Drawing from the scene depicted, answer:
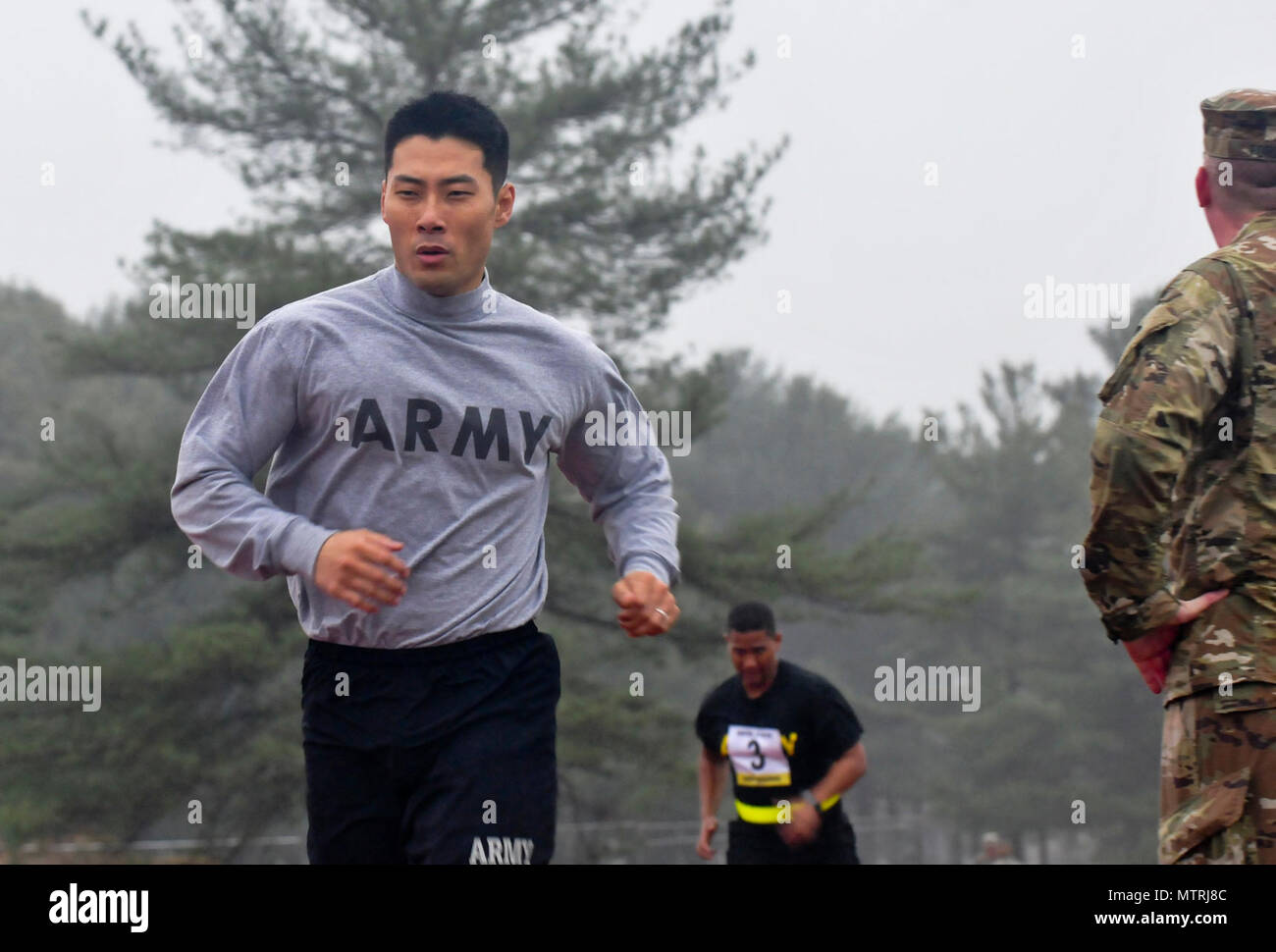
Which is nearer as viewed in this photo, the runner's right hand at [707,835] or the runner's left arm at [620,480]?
the runner's left arm at [620,480]

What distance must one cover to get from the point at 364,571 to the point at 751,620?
14.7 feet

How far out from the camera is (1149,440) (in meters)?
3.44

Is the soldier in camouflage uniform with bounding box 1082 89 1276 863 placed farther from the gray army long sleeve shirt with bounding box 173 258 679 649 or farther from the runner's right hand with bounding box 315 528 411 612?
the runner's right hand with bounding box 315 528 411 612

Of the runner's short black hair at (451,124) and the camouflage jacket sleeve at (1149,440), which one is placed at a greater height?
the runner's short black hair at (451,124)

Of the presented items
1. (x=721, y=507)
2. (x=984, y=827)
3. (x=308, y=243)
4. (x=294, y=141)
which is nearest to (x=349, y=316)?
(x=308, y=243)

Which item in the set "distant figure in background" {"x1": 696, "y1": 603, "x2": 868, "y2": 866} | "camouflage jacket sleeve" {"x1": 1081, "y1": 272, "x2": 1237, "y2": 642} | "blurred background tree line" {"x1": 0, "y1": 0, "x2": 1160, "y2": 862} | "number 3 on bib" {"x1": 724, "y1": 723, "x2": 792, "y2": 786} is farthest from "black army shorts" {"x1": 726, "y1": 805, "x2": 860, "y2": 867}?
"blurred background tree line" {"x1": 0, "y1": 0, "x2": 1160, "y2": 862}

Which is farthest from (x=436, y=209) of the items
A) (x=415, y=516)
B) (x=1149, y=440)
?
(x=1149, y=440)

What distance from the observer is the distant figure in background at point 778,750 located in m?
7.03

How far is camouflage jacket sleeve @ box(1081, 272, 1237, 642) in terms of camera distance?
3.45m

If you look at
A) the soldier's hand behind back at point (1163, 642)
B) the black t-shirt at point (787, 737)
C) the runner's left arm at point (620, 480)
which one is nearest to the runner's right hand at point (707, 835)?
the black t-shirt at point (787, 737)

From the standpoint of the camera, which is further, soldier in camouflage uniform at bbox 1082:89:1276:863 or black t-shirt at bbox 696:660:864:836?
black t-shirt at bbox 696:660:864:836

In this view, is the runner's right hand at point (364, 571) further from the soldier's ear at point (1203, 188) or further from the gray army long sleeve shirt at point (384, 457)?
the soldier's ear at point (1203, 188)
